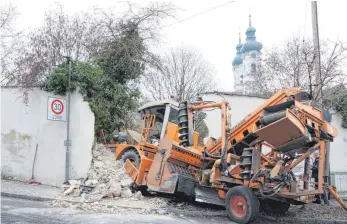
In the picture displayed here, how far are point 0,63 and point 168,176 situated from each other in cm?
1418

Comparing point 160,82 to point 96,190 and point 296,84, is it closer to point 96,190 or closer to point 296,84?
point 296,84

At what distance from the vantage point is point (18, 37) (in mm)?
20016

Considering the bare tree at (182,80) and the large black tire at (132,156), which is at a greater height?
the bare tree at (182,80)

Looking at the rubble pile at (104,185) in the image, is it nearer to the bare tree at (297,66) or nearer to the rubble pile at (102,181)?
the rubble pile at (102,181)

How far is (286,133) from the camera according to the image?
8211mm

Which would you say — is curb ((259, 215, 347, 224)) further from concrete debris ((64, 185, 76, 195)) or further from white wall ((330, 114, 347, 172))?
white wall ((330, 114, 347, 172))

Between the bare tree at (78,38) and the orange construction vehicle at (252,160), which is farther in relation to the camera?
the bare tree at (78,38)

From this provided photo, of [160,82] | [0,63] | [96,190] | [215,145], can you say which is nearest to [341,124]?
[215,145]

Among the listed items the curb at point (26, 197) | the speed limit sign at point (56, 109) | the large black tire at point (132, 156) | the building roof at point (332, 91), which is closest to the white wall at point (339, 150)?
the building roof at point (332, 91)

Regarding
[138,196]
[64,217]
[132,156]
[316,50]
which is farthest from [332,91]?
[64,217]

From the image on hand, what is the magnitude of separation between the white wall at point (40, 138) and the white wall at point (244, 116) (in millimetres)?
4945

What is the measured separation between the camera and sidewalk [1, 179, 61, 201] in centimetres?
1073

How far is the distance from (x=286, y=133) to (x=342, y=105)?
26.7 feet

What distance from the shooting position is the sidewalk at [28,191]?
35.2 feet
